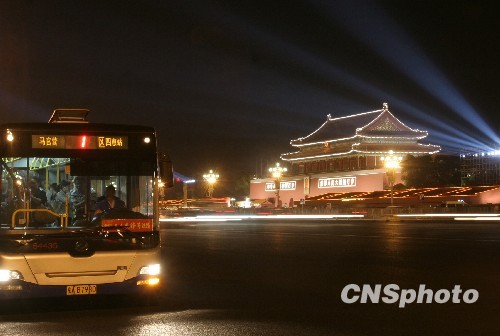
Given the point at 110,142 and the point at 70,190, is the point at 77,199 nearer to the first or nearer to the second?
the point at 70,190

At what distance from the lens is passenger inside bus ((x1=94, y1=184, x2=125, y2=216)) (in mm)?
10227

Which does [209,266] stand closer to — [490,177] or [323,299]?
[323,299]

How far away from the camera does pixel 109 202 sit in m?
10.3

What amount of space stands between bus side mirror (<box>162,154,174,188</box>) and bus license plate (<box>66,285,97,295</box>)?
1.82 meters

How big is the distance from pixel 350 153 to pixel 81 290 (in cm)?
7682

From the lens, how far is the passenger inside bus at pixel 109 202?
33.6 ft

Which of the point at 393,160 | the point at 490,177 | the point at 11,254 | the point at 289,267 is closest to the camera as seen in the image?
the point at 11,254

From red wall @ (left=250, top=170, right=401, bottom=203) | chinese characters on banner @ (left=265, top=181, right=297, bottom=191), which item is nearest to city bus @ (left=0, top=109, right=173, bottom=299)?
red wall @ (left=250, top=170, right=401, bottom=203)

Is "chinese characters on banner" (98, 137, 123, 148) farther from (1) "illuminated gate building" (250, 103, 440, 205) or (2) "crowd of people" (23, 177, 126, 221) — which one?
(1) "illuminated gate building" (250, 103, 440, 205)

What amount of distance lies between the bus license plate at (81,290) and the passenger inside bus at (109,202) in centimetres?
101

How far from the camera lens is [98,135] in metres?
10.5

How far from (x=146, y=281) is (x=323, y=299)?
2.53m

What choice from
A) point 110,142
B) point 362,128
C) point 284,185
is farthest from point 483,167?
point 110,142

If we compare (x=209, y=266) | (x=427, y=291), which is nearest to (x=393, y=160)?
(x=209, y=266)
